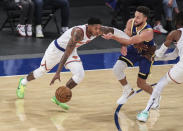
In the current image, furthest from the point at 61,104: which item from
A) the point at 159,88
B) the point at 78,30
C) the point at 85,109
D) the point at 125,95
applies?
the point at 159,88

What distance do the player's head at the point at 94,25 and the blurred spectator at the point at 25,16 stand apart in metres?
4.81

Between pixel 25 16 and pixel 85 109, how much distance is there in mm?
4843

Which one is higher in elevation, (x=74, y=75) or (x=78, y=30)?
(x=78, y=30)

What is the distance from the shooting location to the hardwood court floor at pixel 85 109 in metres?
7.12

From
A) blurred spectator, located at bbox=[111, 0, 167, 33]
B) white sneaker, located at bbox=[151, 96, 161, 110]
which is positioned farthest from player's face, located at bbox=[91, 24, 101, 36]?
blurred spectator, located at bbox=[111, 0, 167, 33]

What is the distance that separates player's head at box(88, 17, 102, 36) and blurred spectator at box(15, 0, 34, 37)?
481 cm

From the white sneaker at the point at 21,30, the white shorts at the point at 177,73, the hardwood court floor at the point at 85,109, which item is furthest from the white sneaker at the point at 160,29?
the white shorts at the point at 177,73

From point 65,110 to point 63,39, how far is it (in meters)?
1.11

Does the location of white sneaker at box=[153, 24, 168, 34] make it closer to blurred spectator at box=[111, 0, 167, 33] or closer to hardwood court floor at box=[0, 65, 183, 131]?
blurred spectator at box=[111, 0, 167, 33]

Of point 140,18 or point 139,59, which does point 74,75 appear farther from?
point 140,18

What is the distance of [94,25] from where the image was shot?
736 centimetres

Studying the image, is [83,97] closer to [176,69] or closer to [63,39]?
[63,39]

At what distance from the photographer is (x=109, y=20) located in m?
14.2

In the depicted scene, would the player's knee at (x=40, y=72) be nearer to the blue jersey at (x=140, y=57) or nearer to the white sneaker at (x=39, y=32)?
the blue jersey at (x=140, y=57)
